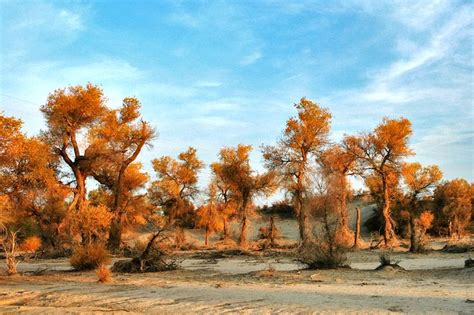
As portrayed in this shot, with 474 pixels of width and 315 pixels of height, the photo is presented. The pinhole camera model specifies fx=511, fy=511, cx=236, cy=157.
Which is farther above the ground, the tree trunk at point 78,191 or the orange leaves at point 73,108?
the orange leaves at point 73,108

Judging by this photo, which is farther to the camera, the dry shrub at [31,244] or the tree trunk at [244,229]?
the dry shrub at [31,244]

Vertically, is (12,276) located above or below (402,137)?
below

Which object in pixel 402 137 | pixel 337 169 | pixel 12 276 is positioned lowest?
pixel 12 276

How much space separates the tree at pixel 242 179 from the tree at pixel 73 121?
11913 mm

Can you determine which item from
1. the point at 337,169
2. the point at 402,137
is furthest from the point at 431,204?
the point at 337,169

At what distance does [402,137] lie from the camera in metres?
38.8

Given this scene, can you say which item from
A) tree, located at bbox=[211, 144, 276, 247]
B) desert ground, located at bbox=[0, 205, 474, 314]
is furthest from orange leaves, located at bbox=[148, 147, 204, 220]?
desert ground, located at bbox=[0, 205, 474, 314]

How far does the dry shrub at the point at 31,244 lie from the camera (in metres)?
40.0

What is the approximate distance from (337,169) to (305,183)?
3061 millimetres

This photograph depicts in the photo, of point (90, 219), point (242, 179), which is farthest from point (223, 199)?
point (90, 219)

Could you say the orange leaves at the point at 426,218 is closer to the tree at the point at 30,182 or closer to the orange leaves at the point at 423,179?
the orange leaves at the point at 423,179

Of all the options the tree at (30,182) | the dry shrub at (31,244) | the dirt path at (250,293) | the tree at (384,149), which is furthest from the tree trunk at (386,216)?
the dry shrub at (31,244)

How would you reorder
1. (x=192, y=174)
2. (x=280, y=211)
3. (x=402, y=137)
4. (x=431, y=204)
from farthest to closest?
1. (x=280, y=211)
2. (x=431, y=204)
3. (x=192, y=174)
4. (x=402, y=137)

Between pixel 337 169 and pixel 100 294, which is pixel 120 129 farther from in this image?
pixel 100 294
